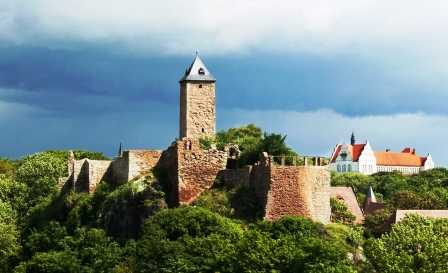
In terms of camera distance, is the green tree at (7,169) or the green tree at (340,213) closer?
the green tree at (340,213)

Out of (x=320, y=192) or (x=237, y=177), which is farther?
(x=237, y=177)

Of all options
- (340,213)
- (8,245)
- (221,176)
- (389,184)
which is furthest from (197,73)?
(389,184)

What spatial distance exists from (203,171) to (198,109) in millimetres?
9466

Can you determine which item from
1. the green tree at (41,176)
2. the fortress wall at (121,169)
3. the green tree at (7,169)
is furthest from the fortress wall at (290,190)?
the green tree at (7,169)

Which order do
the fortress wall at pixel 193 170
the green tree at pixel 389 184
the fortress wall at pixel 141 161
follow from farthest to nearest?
the green tree at pixel 389 184
the fortress wall at pixel 141 161
the fortress wall at pixel 193 170

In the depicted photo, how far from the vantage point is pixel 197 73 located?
7981cm

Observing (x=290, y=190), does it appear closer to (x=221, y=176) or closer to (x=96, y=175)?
(x=221, y=176)

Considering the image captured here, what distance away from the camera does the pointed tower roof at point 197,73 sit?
79.3 meters

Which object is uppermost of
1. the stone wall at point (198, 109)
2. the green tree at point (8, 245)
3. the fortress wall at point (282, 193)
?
the stone wall at point (198, 109)

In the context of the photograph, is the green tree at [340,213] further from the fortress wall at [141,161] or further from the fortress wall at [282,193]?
the fortress wall at [141,161]

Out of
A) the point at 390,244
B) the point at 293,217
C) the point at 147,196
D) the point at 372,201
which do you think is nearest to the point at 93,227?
the point at 147,196

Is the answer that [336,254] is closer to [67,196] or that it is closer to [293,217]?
[293,217]

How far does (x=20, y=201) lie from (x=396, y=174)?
3631 inches

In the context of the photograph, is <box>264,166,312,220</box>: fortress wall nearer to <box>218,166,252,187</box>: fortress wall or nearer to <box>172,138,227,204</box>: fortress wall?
<box>218,166,252,187</box>: fortress wall
